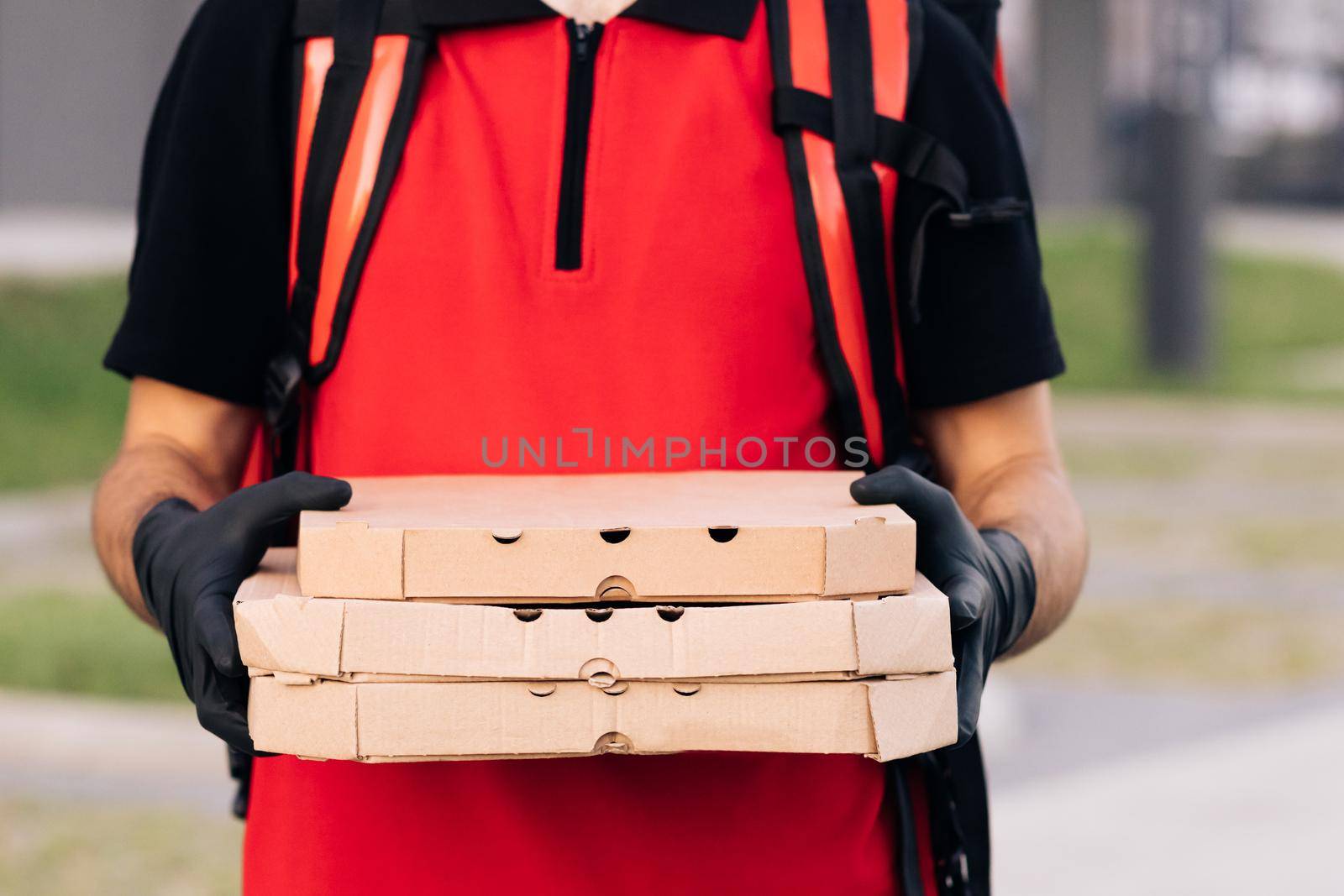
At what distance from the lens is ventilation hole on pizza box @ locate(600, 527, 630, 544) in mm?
1309

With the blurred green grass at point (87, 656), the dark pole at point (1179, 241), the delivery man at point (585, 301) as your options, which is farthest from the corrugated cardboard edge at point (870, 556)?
the dark pole at point (1179, 241)

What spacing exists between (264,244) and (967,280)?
732mm

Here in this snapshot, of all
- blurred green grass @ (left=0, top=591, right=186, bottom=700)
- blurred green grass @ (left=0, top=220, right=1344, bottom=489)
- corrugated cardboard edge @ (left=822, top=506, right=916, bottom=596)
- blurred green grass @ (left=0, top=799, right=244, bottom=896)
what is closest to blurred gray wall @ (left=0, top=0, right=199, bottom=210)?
blurred green grass @ (left=0, top=220, right=1344, bottom=489)

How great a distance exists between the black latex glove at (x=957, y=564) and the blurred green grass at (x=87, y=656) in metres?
4.86

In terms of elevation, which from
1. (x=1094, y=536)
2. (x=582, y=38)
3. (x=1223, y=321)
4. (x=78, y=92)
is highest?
(x=78, y=92)

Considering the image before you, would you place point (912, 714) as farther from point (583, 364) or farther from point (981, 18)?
point (981, 18)

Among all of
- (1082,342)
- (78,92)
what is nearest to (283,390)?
(78,92)

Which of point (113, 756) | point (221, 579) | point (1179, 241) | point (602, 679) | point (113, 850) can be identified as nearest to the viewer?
point (602, 679)

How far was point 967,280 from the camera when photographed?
1.83m

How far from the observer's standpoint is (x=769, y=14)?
71.0 inches

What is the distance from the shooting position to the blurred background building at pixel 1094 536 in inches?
200

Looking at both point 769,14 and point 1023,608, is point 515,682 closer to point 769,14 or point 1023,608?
point 1023,608

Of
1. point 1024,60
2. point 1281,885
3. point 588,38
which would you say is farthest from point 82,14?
point 1024,60

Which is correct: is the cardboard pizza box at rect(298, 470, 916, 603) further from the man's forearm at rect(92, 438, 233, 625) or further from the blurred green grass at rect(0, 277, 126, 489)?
the blurred green grass at rect(0, 277, 126, 489)
